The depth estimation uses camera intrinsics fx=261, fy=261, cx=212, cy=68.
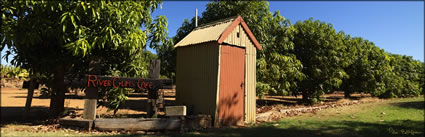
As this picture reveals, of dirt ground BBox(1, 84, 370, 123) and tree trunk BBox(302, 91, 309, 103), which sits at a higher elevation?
tree trunk BBox(302, 91, 309, 103)

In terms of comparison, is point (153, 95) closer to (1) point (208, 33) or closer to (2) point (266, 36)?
(1) point (208, 33)

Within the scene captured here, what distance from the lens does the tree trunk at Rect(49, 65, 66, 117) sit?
976cm

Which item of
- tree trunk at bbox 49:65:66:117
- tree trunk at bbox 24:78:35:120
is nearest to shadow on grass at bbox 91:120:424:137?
tree trunk at bbox 49:65:66:117

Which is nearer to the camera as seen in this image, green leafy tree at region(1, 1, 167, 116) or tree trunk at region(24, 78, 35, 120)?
green leafy tree at region(1, 1, 167, 116)

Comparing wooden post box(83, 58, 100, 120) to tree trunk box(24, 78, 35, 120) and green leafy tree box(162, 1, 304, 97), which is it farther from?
green leafy tree box(162, 1, 304, 97)

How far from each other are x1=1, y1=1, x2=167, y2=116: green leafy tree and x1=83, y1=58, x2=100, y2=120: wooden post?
1.06 ft

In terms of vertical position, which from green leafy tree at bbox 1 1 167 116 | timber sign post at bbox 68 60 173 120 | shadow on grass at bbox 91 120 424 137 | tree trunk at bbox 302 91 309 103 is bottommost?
shadow on grass at bbox 91 120 424 137

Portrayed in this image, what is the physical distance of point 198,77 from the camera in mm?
9750

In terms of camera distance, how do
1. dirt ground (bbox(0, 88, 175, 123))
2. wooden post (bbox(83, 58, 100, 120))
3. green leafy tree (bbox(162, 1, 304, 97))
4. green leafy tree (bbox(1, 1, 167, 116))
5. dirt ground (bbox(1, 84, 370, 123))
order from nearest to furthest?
1. green leafy tree (bbox(1, 1, 167, 116))
2. wooden post (bbox(83, 58, 100, 120))
3. dirt ground (bbox(0, 88, 175, 123))
4. dirt ground (bbox(1, 84, 370, 123))
5. green leafy tree (bbox(162, 1, 304, 97))

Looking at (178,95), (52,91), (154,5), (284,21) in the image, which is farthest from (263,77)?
(52,91)

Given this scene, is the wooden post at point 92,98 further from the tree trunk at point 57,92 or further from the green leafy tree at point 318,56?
the green leafy tree at point 318,56

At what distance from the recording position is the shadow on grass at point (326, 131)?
25.3 feet

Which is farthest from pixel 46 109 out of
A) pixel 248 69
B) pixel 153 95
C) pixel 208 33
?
pixel 248 69

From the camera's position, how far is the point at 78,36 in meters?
7.44
